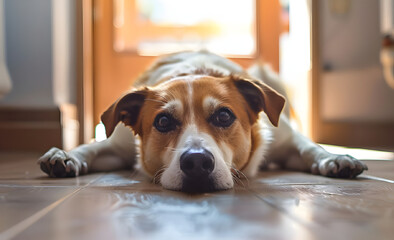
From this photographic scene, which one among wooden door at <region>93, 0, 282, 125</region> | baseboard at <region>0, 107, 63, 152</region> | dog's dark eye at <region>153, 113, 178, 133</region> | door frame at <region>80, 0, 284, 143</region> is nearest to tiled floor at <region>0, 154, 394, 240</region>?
dog's dark eye at <region>153, 113, 178, 133</region>

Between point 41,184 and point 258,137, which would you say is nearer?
point 41,184

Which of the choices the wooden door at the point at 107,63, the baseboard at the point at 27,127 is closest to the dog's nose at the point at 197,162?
the baseboard at the point at 27,127

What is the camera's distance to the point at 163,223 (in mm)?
959

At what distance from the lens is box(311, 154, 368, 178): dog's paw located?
1712 millimetres

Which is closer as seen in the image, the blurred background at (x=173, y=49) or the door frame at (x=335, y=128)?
the blurred background at (x=173, y=49)

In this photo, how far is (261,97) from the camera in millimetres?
1738

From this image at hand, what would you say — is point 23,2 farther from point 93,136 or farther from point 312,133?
point 312,133

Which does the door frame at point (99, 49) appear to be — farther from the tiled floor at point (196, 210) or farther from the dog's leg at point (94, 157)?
the tiled floor at point (196, 210)

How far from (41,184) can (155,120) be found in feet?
1.64

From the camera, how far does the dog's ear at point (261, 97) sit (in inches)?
67.7

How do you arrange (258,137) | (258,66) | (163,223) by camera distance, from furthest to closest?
1. (258,66)
2. (258,137)
3. (163,223)

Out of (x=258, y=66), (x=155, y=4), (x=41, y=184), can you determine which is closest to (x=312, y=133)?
(x=258, y=66)

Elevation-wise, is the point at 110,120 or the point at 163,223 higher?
the point at 110,120

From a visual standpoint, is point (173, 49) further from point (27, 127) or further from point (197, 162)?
point (197, 162)
